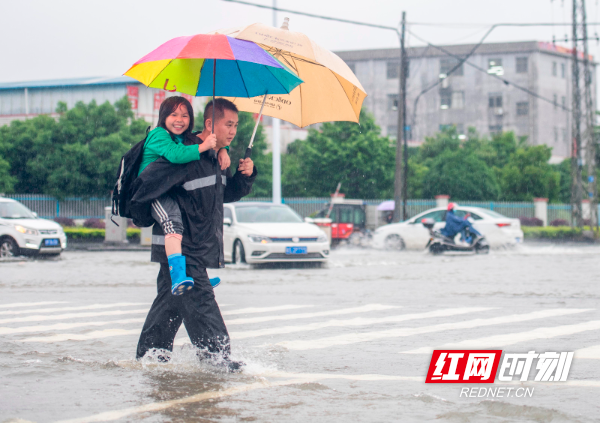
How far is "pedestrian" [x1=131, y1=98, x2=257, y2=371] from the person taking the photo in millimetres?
4461

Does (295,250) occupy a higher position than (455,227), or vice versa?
(455,227)

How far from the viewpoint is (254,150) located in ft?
131

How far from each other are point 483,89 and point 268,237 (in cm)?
5220

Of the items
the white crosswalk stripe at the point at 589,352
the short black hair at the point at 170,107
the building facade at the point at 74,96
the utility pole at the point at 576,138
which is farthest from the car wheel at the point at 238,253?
the building facade at the point at 74,96


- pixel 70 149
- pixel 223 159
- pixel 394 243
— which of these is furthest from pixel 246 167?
pixel 70 149

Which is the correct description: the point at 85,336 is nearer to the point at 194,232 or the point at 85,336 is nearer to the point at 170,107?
the point at 194,232

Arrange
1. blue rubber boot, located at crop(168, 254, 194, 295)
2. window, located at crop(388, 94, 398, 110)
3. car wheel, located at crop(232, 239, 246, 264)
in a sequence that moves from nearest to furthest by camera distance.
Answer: blue rubber boot, located at crop(168, 254, 194, 295)
car wheel, located at crop(232, 239, 246, 264)
window, located at crop(388, 94, 398, 110)

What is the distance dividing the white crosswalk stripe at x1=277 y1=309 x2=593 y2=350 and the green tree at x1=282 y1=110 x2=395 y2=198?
3367 cm

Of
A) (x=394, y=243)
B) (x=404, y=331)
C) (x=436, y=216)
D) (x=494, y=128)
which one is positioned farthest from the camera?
(x=494, y=128)

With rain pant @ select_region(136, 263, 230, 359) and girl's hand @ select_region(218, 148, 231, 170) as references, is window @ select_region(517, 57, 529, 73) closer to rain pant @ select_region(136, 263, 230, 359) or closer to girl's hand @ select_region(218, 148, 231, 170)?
girl's hand @ select_region(218, 148, 231, 170)

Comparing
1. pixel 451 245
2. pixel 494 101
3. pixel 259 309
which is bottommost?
pixel 451 245

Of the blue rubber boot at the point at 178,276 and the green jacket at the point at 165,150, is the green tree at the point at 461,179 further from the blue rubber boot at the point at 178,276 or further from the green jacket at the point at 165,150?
the blue rubber boot at the point at 178,276

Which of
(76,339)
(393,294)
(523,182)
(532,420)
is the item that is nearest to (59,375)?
(76,339)

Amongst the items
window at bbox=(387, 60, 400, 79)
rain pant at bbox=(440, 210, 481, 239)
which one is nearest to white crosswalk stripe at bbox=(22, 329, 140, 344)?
rain pant at bbox=(440, 210, 481, 239)
